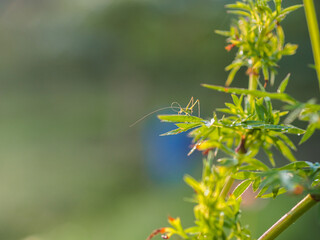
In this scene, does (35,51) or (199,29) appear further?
(35,51)

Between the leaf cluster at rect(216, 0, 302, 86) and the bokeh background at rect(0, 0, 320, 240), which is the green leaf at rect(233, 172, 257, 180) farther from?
the bokeh background at rect(0, 0, 320, 240)

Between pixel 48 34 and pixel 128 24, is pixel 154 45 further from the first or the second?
pixel 48 34

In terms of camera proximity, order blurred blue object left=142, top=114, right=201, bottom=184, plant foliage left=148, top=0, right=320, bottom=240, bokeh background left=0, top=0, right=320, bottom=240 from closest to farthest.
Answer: plant foliage left=148, top=0, right=320, bottom=240 < bokeh background left=0, top=0, right=320, bottom=240 < blurred blue object left=142, top=114, right=201, bottom=184

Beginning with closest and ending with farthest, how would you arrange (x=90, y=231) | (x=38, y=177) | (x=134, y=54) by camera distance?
(x=90, y=231) < (x=38, y=177) < (x=134, y=54)

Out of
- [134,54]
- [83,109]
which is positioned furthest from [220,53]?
[83,109]

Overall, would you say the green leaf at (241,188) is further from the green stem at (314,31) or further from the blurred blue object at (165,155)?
the blurred blue object at (165,155)

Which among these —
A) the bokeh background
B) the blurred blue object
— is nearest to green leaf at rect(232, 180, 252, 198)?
the bokeh background

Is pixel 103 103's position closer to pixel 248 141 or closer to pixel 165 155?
pixel 165 155

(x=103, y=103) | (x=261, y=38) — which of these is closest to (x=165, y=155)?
(x=103, y=103)
